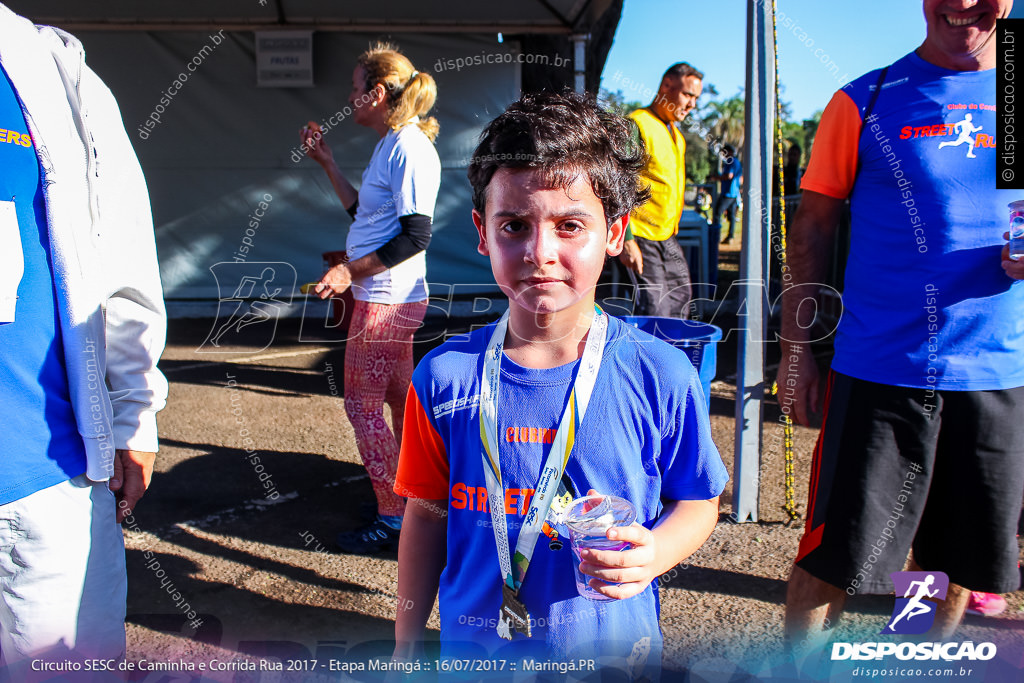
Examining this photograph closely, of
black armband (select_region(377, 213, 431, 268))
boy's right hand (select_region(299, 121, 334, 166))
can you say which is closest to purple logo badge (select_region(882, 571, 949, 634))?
black armband (select_region(377, 213, 431, 268))

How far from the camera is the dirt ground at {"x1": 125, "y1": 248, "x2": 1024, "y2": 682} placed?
277cm

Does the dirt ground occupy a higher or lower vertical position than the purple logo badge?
lower

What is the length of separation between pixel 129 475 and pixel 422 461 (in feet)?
2.44

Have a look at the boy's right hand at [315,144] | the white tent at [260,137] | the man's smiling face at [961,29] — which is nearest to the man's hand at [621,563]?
the man's smiling face at [961,29]

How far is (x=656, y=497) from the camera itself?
1486 mm

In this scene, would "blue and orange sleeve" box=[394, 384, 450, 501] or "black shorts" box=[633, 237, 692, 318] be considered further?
"black shorts" box=[633, 237, 692, 318]

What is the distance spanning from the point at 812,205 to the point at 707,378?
1312 mm

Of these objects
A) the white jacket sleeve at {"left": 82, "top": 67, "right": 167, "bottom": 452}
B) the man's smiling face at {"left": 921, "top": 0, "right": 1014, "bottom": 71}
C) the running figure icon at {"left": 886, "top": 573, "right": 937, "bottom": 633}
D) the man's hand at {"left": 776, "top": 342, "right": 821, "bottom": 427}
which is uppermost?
the man's smiling face at {"left": 921, "top": 0, "right": 1014, "bottom": 71}

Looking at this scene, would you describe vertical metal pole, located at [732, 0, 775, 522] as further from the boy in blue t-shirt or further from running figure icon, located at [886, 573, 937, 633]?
the boy in blue t-shirt

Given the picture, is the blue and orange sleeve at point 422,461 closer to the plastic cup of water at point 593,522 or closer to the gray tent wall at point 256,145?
the plastic cup of water at point 593,522

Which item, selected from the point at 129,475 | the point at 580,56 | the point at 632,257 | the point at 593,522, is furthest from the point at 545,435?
the point at 580,56

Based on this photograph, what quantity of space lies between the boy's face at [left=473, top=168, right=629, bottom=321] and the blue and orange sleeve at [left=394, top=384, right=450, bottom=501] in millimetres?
323

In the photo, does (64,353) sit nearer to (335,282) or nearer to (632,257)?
(335,282)

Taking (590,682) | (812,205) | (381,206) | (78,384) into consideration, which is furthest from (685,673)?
(381,206)
